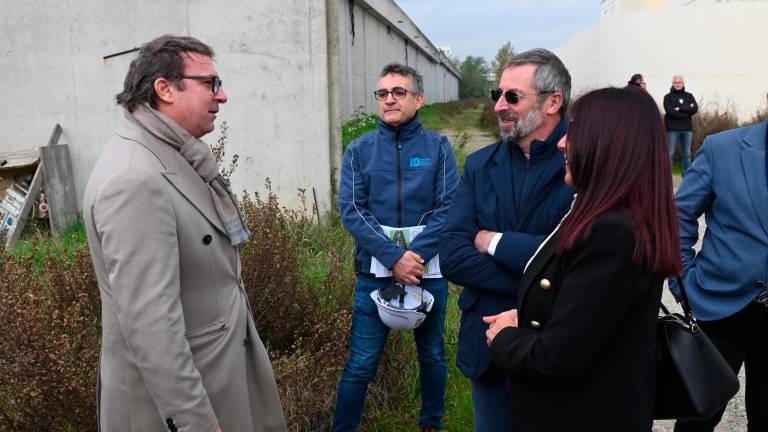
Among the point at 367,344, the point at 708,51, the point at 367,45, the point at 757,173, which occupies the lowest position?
the point at 367,344

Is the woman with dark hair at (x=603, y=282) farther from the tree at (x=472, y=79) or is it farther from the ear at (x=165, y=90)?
the tree at (x=472, y=79)

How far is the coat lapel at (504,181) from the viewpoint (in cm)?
Answer: 249

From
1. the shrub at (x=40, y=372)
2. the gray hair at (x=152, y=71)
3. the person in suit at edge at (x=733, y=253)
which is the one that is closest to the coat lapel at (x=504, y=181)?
the person in suit at edge at (x=733, y=253)

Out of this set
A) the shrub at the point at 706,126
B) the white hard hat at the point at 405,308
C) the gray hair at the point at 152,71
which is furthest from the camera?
the shrub at the point at 706,126

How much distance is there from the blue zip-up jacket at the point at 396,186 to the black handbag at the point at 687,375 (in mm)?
1513

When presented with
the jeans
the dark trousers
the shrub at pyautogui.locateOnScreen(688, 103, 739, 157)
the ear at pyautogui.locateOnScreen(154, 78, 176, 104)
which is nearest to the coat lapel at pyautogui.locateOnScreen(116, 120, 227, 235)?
the ear at pyautogui.locateOnScreen(154, 78, 176, 104)

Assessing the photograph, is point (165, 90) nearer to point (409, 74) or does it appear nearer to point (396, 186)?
point (396, 186)

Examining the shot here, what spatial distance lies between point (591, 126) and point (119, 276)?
4.56ft

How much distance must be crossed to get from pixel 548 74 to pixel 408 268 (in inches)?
48.5

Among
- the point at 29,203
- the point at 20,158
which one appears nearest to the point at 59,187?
the point at 29,203

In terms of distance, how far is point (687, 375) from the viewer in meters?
2.00

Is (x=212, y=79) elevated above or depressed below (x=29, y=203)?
above

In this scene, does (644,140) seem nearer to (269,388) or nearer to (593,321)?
(593,321)

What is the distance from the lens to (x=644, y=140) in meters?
1.80
